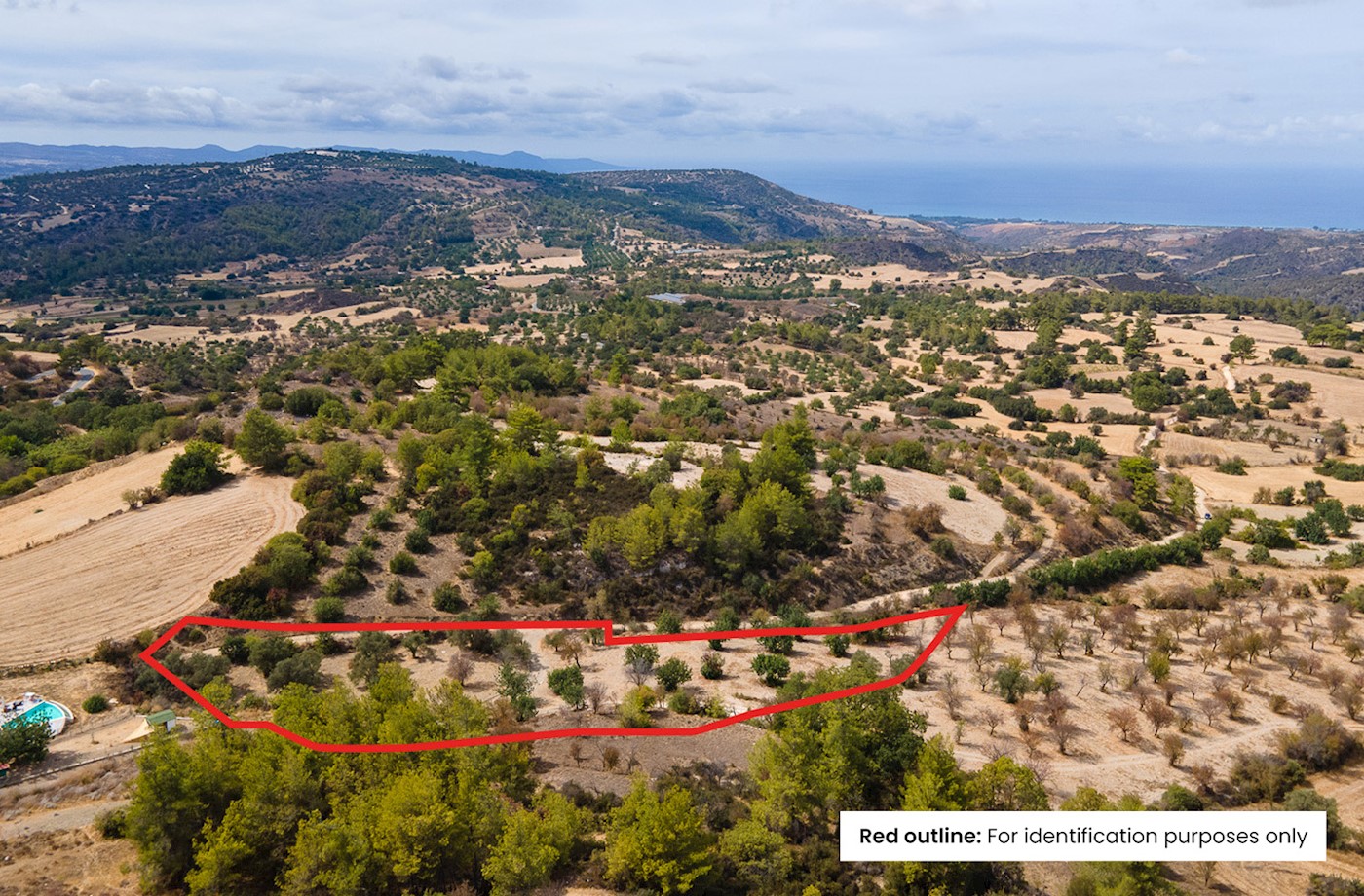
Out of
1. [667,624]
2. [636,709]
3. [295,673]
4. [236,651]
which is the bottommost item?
[236,651]

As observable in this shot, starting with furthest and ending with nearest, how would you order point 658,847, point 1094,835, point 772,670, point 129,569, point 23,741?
point 129,569 → point 772,670 → point 23,741 → point 658,847 → point 1094,835

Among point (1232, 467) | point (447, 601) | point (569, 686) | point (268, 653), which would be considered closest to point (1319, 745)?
point (569, 686)

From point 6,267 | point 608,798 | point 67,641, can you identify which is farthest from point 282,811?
point 6,267

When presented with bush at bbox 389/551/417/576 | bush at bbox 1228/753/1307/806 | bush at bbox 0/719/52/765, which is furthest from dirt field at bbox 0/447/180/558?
bush at bbox 1228/753/1307/806

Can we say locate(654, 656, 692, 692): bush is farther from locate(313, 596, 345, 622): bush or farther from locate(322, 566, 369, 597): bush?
locate(322, 566, 369, 597): bush

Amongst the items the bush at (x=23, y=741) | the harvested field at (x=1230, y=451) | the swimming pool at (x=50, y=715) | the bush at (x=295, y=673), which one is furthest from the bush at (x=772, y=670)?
the harvested field at (x=1230, y=451)

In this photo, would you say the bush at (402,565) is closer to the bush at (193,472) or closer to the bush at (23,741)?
the bush at (23,741)

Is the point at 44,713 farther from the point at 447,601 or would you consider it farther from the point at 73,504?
the point at 73,504
